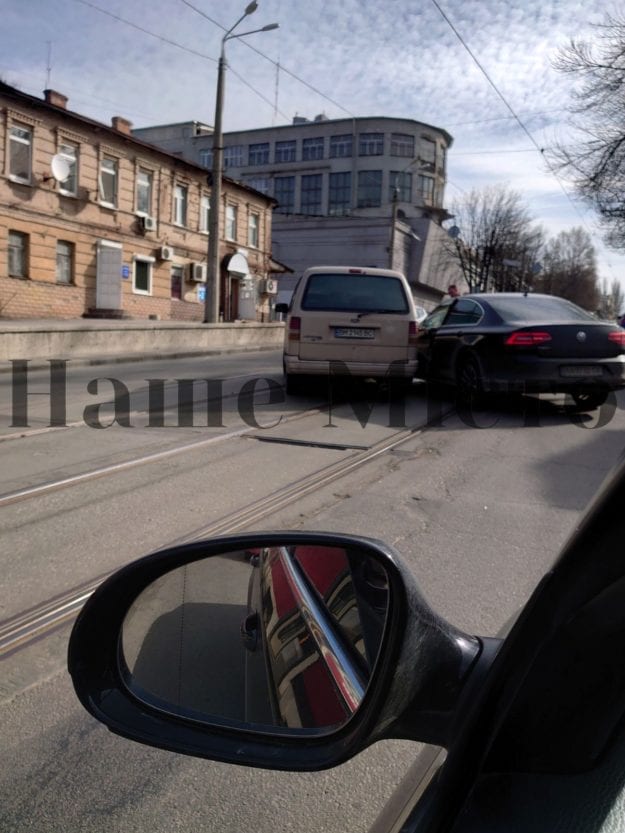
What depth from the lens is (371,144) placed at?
77.2 meters

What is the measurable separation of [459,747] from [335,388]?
11.0m

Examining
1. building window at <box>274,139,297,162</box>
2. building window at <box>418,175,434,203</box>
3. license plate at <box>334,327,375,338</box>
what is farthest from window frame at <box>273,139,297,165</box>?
license plate at <box>334,327,375,338</box>

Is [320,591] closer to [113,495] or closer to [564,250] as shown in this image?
[113,495]

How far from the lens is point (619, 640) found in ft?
3.40

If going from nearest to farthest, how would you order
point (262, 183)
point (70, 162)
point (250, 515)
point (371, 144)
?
1. point (250, 515)
2. point (70, 162)
3. point (371, 144)
4. point (262, 183)

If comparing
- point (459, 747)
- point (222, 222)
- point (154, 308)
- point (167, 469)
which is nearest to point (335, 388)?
point (167, 469)

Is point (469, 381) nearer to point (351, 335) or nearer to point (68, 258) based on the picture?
point (351, 335)

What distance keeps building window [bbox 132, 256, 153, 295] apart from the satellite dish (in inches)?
206

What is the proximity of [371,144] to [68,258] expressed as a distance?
55.2 m

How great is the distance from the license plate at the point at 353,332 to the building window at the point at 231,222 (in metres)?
30.9

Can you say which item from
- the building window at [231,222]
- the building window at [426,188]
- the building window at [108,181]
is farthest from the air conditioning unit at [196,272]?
the building window at [426,188]

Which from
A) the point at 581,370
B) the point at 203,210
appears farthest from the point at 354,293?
the point at 203,210

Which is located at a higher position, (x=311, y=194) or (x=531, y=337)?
(x=311, y=194)

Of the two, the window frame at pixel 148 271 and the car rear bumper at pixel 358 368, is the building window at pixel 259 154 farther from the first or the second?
the car rear bumper at pixel 358 368
